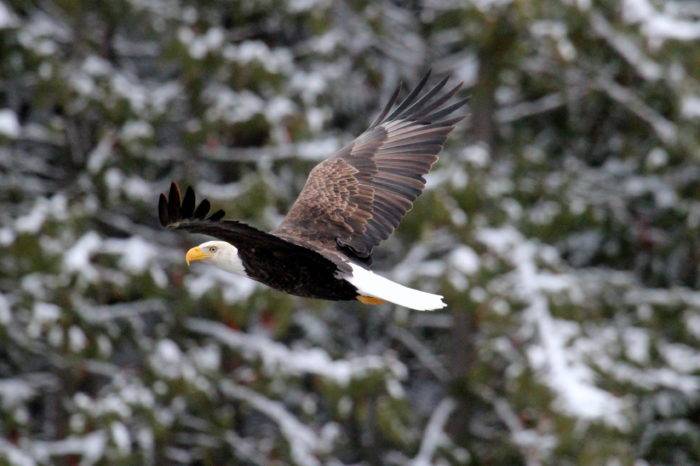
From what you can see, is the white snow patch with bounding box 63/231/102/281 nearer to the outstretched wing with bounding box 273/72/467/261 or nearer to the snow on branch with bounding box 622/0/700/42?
the outstretched wing with bounding box 273/72/467/261

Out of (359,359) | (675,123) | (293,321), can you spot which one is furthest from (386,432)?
(675,123)

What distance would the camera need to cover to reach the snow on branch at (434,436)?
35.6 feet

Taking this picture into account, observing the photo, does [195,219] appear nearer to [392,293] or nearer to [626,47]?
[392,293]

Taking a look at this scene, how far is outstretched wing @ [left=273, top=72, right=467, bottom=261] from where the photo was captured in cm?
641

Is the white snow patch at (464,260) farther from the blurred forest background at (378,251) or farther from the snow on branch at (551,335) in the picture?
the snow on branch at (551,335)

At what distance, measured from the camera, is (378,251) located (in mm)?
12414

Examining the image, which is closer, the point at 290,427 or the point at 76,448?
the point at 76,448

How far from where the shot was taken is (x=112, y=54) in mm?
11984

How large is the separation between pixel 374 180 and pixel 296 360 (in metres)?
3.99

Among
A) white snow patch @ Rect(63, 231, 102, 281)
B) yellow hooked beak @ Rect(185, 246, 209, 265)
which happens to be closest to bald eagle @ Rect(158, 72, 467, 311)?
yellow hooked beak @ Rect(185, 246, 209, 265)

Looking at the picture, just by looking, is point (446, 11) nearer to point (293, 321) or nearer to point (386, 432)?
point (293, 321)

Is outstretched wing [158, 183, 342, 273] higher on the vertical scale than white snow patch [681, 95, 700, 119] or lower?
lower

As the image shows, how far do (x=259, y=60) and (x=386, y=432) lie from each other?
2499 millimetres

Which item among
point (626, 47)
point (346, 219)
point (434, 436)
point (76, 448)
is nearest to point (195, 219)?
point (346, 219)
